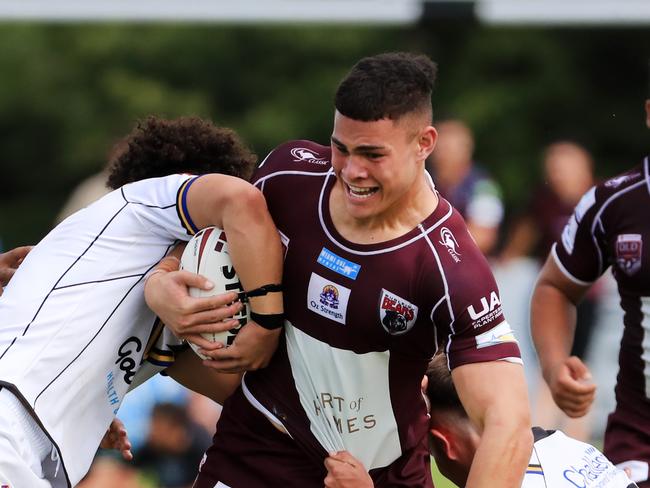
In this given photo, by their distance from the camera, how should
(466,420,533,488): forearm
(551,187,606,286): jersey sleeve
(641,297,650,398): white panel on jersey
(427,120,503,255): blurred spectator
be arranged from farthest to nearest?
(427,120,503,255): blurred spectator < (551,187,606,286): jersey sleeve < (641,297,650,398): white panel on jersey < (466,420,533,488): forearm

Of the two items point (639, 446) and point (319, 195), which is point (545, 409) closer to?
point (639, 446)

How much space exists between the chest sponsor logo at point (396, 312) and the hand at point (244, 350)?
403mm

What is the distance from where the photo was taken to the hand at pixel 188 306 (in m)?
4.25

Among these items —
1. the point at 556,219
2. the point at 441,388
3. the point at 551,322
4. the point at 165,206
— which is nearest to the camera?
the point at 165,206

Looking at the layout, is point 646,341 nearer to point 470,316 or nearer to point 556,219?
point 470,316

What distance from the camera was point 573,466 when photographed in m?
4.26

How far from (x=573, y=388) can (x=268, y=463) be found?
1.27 m

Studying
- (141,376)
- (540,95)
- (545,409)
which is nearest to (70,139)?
(540,95)

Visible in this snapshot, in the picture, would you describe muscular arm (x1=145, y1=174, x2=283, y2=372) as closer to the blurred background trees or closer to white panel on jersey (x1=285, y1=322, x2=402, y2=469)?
white panel on jersey (x1=285, y1=322, x2=402, y2=469)

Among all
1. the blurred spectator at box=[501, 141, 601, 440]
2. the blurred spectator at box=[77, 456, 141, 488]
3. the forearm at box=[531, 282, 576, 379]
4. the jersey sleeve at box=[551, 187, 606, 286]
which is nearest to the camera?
the jersey sleeve at box=[551, 187, 606, 286]

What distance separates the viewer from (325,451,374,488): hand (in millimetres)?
4336

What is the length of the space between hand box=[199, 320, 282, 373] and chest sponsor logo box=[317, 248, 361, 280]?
0.30 meters

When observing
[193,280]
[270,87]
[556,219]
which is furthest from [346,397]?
[270,87]

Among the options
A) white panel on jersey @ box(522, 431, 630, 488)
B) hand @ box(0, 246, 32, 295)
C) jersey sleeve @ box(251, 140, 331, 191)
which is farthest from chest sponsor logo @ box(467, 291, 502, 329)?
hand @ box(0, 246, 32, 295)
